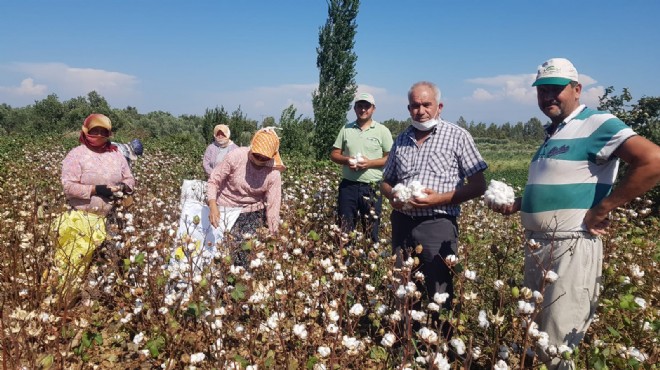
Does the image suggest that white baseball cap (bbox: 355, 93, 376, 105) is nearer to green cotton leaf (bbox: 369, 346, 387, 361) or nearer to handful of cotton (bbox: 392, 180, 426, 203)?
handful of cotton (bbox: 392, 180, 426, 203)

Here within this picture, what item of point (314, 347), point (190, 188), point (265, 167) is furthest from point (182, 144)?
point (314, 347)

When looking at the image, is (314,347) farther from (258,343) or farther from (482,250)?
(482,250)

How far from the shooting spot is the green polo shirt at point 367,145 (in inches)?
161

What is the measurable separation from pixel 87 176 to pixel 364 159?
2.26 meters

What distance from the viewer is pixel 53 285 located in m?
2.43

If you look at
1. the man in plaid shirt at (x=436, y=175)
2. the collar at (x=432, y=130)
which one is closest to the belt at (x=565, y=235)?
the man in plaid shirt at (x=436, y=175)

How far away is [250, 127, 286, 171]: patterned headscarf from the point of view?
3125 mm

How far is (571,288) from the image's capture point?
192 centimetres

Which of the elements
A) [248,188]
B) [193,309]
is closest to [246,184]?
[248,188]

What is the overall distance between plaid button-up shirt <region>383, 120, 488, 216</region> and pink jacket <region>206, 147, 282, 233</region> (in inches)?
46.1

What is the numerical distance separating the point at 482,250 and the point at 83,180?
3583mm

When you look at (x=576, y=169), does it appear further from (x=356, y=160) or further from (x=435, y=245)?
(x=356, y=160)

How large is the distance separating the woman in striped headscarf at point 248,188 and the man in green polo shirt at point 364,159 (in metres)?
0.89

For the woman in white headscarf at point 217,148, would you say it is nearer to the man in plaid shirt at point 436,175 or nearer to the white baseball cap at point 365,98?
the white baseball cap at point 365,98
